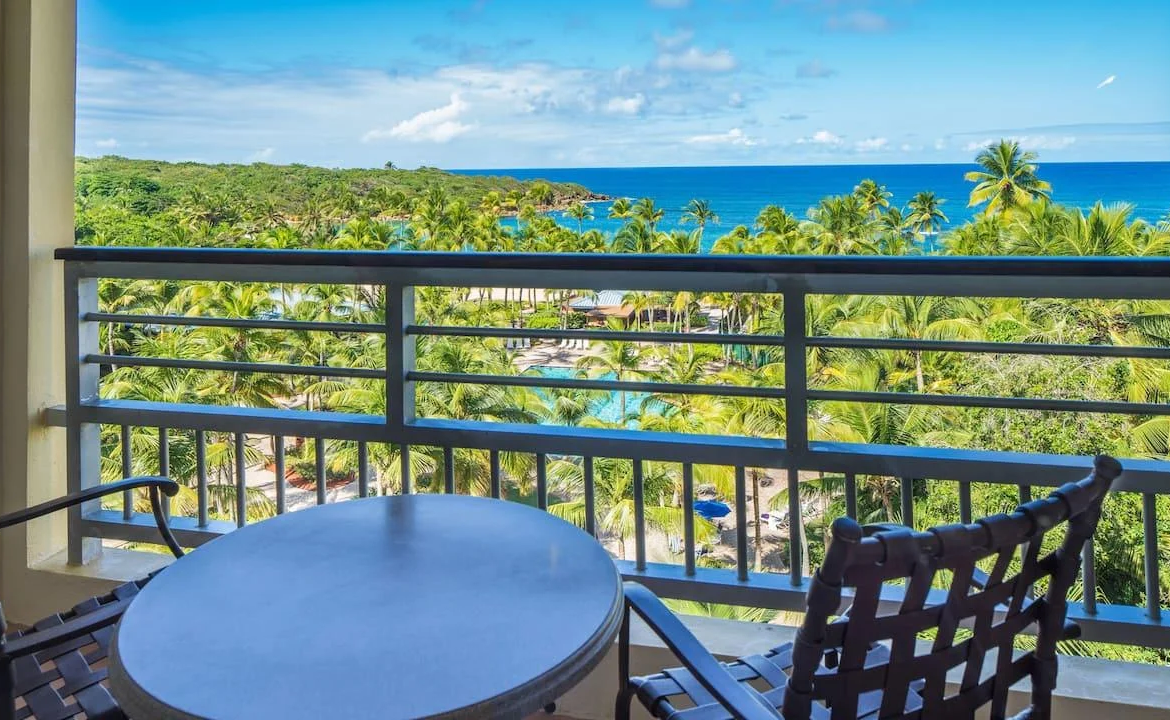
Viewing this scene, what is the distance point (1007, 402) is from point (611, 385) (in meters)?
0.81

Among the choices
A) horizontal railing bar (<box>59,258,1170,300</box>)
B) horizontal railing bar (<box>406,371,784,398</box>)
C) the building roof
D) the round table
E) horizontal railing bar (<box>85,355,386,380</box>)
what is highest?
the building roof

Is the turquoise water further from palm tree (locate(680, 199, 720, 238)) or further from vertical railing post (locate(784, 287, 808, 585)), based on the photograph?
vertical railing post (locate(784, 287, 808, 585))

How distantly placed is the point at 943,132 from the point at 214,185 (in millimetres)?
27232

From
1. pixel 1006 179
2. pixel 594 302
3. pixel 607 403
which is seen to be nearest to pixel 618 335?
pixel 607 403

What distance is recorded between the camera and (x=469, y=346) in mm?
23922

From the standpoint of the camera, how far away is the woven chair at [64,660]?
4.03ft

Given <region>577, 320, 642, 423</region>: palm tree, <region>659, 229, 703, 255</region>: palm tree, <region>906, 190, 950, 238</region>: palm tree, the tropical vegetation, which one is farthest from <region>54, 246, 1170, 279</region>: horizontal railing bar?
<region>906, 190, 950, 238</region>: palm tree

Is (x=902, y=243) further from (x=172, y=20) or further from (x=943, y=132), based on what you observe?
(x=172, y=20)

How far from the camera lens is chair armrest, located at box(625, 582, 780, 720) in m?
0.98

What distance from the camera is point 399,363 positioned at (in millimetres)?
2049

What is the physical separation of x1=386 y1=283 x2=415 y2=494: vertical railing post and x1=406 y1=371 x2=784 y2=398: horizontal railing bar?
0.09ft

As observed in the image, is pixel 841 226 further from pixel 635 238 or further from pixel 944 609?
pixel 944 609

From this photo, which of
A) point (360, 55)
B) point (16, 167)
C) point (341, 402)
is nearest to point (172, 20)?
point (360, 55)

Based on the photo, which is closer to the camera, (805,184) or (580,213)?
(580,213)
